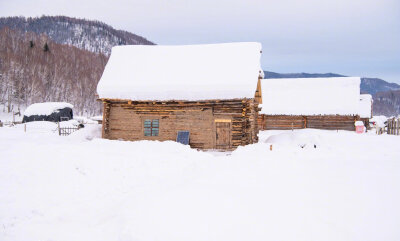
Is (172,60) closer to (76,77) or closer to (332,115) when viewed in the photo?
(332,115)

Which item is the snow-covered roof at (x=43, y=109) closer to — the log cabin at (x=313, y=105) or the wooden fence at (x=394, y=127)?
the log cabin at (x=313, y=105)

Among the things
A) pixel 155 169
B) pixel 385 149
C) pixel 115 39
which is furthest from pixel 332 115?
pixel 115 39

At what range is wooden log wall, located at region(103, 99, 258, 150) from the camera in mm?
17703

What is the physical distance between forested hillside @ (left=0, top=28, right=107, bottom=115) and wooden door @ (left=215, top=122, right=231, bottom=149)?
53.7m

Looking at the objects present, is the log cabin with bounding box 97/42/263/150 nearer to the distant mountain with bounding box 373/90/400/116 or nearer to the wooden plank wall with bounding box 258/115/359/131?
the wooden plank wall with bounding box 258/115/359/131

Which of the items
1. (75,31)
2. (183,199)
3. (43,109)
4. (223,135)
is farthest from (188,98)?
(75,31)

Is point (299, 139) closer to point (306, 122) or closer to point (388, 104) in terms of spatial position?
point (306, 122)

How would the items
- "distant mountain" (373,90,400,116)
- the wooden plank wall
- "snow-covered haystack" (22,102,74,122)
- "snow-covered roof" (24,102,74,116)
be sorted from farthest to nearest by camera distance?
"distant mountain" (373,90,400,116), "snow-covered roof" (24,102,74,116), "snow-covered haystack" (22,102,74,122), the wooden plank wall

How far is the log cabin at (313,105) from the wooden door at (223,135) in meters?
16.9

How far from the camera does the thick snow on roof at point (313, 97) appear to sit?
32219 mm

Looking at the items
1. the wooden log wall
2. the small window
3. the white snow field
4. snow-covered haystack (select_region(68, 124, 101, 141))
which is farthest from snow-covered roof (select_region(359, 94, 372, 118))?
the white snow field

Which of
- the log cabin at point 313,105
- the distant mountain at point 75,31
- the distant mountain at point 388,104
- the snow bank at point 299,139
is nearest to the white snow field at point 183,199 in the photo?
the snow bank at point 299,139

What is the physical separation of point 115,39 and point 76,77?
266 feet

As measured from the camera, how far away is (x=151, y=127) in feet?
62.1
